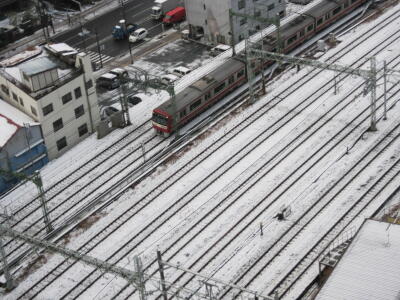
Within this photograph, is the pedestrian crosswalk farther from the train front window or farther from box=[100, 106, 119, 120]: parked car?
the train front window

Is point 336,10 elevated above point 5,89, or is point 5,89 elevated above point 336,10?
point 5,89

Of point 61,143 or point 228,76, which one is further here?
point 228,76

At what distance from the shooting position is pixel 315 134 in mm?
77375

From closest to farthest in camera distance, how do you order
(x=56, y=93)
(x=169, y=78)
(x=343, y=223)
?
(x=343, y=223) < (x=56, y=93) < (x=169, y=78)

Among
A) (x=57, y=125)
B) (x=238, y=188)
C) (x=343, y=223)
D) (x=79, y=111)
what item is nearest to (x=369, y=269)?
(x=343, y=223)

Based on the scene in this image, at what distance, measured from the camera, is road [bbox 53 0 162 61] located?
324 feet

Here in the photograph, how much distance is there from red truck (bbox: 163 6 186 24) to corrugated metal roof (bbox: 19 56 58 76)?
92.0 ft

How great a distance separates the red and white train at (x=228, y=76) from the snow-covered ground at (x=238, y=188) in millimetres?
3378

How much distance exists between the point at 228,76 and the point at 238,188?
17.9 m

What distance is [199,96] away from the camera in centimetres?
8062

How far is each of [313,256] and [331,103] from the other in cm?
2583

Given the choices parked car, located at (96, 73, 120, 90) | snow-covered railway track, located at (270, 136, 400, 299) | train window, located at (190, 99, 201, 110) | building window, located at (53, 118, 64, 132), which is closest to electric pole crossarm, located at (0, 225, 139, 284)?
snow-covered railway track, located at (270, 136, 400, 299)

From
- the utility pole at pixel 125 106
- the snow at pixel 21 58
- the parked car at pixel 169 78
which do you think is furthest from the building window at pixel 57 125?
the parked car at pixel 169 78

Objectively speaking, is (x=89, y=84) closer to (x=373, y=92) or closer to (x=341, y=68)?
(x=341, y=68)
